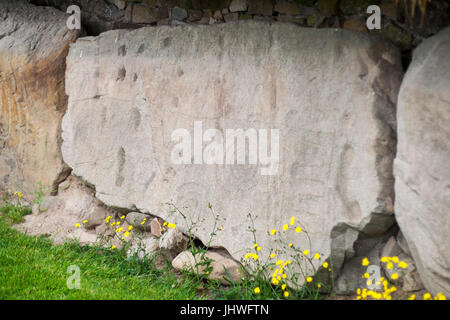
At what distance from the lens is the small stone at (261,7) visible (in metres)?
3.51

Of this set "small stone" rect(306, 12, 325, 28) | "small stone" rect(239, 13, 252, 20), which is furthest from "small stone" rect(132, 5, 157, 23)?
"small stone" rect(306, 12, 325, 28)

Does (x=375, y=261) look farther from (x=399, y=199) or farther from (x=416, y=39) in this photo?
(x=416, y=39)

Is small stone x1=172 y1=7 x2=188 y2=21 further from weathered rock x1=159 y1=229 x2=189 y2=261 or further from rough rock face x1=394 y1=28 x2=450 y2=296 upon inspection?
rough rock face x1=394 y1=28 x2=450 y2=296

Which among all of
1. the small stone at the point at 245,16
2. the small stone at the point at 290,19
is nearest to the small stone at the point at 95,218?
the small stone at the point at 245,16

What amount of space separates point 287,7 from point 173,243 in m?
1.95

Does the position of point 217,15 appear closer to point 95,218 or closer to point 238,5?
point 238,5

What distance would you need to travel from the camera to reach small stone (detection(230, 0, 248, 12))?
3629 mm

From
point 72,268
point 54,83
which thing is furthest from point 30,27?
point 72,268

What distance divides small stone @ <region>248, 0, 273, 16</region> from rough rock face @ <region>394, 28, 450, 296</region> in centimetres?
117

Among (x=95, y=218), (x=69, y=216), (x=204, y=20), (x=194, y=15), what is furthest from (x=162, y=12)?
(x=69, y=216)

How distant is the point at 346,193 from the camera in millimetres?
3006

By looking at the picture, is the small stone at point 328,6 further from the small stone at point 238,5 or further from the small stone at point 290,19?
the small stone at point 238,5

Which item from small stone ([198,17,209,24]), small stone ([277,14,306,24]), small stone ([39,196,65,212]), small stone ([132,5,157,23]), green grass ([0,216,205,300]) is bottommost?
green grass ([0,216,205,300])

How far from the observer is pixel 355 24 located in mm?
3135
